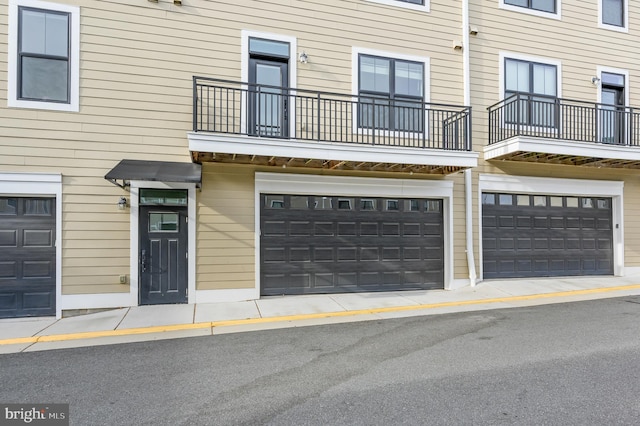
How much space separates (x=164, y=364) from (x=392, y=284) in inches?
236

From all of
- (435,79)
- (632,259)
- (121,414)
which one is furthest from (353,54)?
(632,259)

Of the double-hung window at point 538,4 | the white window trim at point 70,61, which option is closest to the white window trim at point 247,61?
the white window trim at point 70,61

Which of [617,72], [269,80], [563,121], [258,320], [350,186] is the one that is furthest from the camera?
[617,72]

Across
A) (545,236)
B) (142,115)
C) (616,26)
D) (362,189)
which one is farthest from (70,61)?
(616,26)

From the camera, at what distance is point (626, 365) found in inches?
177

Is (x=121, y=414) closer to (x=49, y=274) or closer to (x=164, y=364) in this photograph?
(x=164, y=364)

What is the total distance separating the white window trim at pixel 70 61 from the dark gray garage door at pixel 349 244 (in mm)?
4335

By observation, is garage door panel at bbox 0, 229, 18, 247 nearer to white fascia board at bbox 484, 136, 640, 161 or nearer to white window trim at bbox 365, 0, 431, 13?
white window trim at bbox 365, 0, 431, 13

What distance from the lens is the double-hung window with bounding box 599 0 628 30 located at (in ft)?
37.2

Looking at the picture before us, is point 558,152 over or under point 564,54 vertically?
under

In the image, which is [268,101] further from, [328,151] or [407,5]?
[407,5]

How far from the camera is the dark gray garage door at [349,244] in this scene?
870cm

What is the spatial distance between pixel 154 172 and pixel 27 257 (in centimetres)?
311

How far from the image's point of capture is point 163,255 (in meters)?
7.94
